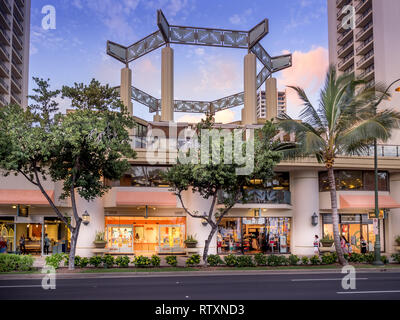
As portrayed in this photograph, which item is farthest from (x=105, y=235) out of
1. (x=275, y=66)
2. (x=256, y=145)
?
(x=275, y=66)

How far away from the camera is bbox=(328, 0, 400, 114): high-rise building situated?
49969mm

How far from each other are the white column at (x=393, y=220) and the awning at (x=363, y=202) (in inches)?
53.8

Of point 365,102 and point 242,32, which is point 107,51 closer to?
point 242,32

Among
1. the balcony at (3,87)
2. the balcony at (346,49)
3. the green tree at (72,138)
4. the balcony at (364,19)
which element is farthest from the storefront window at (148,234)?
the balcony at (346,49)

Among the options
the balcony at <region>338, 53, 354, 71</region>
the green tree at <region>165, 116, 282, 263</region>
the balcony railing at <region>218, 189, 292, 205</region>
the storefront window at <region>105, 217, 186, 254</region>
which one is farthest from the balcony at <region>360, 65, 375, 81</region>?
the green tree at <region>165, 116, 282, 263</region>

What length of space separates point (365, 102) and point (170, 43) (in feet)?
54.5

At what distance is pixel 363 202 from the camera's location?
2958 cm

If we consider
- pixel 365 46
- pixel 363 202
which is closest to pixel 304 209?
pixel 363 202

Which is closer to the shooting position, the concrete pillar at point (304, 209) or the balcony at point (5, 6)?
the concrete pillar at point (304, 209)

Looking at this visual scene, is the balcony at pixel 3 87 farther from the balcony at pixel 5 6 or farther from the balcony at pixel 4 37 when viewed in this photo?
the balcony at pixel 5 6

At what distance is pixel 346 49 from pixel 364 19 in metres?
6.00

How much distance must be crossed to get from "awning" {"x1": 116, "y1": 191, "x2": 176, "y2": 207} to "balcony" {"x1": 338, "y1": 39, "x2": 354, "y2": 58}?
144ft

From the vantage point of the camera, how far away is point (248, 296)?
12.6 metres

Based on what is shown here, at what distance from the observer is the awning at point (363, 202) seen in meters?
29.2
